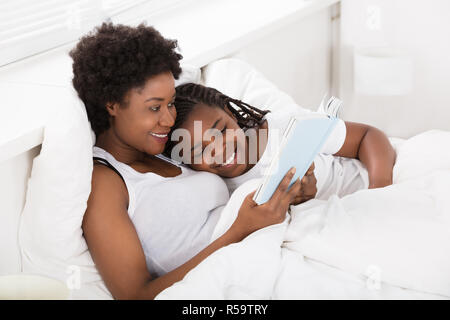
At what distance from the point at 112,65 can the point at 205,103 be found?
30 centimetres

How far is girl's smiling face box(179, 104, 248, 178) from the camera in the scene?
1.38 metres

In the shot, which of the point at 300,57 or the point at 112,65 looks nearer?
the point at 112,65

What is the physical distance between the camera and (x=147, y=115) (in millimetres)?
1250

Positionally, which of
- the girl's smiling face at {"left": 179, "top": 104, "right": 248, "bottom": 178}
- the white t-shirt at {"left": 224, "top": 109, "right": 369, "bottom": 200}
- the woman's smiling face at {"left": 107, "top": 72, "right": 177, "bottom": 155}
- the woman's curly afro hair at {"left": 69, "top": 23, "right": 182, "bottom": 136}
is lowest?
the white t-shirt at {"left": 224, "top": 109, "right": 369, "bottom": 200}

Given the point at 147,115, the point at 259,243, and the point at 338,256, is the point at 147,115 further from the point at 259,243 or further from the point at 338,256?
the point at 338,256

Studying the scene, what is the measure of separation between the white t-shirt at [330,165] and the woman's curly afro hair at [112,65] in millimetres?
408

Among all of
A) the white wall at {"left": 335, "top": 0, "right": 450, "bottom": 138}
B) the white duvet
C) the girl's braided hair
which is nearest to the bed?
the white duvet

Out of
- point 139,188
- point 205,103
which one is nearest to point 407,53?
point 205,103

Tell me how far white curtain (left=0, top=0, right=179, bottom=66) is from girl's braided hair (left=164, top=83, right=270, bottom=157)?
508mm

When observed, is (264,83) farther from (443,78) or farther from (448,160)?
(443,78)

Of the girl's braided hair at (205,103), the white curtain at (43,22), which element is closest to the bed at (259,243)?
the girl's braided hair at (205,103)

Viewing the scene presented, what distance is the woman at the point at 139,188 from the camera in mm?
1131

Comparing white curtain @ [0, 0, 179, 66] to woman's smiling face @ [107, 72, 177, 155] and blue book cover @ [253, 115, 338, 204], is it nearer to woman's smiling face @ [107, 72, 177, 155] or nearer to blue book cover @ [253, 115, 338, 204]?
woman's smiling face @ [107, 72, 177, 155]

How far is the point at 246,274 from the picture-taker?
42.2 inches
